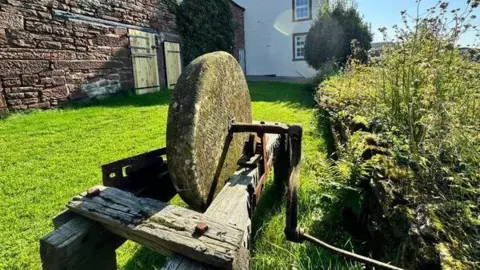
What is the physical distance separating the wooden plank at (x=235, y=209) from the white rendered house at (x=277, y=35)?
18720 mm

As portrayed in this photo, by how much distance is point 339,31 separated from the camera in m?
14.2

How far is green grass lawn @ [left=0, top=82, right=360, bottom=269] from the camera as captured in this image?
6.93 ft

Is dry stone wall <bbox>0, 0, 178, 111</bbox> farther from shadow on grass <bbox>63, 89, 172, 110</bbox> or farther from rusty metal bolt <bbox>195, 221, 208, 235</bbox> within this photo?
rusty metal bolt <bbox>195, 221, 208, 235</bbox>

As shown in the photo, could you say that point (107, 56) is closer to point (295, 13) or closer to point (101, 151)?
point (101, 151)

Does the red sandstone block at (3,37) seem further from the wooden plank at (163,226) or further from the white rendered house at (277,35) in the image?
the white rendered house at (277,35)

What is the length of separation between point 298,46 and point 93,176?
1857 centimetres

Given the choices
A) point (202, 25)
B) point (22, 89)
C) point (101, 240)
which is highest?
point (202, 25)

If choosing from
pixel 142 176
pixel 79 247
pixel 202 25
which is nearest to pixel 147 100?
pixel 202 25

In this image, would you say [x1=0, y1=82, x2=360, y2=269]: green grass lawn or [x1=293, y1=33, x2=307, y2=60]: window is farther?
[x1=293, y1=33, x2=307, y2=60]: window

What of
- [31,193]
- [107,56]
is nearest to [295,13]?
[107,56]

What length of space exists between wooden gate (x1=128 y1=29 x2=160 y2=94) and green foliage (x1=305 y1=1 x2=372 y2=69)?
802 cm

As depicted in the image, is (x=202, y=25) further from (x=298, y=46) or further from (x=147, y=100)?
(x=298, y=46)

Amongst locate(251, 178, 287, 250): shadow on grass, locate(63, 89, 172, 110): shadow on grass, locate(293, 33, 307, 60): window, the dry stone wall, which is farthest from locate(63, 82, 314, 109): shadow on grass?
locate(293, 33, 307, 60): window

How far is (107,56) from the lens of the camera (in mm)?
8562
